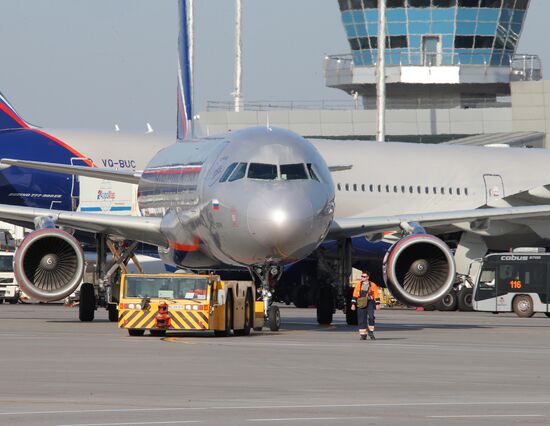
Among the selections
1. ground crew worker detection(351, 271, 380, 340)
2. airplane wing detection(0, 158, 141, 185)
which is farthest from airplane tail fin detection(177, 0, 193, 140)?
ground crew worker detection(351, 271, 380, 340)

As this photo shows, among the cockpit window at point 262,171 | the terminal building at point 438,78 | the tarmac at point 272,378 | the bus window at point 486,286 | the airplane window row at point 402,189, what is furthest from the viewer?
the terminal building at point 438,78

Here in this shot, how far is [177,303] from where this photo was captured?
88.0 feet

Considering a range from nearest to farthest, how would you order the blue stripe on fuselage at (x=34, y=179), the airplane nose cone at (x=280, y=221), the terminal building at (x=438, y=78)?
the airplane nose cone at (x=280, y=221)
the blue stripe on fuselage at (x=34, y=179)
the terminal building at (x=438, y=78)

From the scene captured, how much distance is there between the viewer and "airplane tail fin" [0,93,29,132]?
45.8 m

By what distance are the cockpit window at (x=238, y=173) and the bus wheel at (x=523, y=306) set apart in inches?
760

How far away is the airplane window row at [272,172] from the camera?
27391 mm

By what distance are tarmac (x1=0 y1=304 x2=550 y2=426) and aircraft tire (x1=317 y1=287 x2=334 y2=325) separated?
9.42 ft

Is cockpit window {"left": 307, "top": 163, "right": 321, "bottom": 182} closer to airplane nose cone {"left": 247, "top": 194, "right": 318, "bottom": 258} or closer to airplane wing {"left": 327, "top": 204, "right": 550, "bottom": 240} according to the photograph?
airplane nose cone {"left": 247, "top": 194, "right": 318, "bottom": 258}

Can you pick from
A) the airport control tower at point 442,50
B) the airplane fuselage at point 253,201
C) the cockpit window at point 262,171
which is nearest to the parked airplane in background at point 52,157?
the airplane fuselage at point 253,201

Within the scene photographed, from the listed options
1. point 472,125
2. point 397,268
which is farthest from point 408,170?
point 472,125

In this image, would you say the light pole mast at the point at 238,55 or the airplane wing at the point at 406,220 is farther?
the light pole mast at the point at 238,55

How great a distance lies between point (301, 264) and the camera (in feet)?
145

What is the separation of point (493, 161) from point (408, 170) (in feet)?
12.1

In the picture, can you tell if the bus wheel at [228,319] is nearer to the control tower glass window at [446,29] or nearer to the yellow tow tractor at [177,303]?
Answer: the yellow tow tractor at [177,303]
